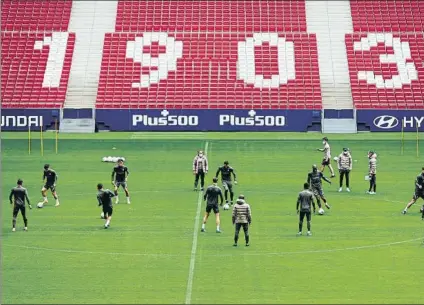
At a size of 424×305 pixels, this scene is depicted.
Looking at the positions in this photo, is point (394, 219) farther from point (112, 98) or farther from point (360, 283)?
point (112, 98)

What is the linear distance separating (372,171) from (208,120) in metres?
31.2

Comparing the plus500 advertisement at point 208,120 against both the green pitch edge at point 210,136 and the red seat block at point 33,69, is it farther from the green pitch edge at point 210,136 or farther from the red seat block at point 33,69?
the red seat block at point 33,69

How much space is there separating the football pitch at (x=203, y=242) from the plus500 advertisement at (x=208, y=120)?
14.7 meters

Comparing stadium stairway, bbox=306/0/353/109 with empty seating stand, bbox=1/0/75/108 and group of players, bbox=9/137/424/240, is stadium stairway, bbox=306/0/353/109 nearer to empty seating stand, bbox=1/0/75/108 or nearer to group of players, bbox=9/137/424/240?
empty seating stand, bbox=1/0/75/108

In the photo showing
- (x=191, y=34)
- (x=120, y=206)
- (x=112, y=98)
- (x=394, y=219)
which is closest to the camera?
(x=394, y=219)

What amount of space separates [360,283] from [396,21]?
2543 inches

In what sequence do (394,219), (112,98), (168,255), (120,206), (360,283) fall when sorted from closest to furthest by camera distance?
(360,283) < (168,255) < (394,219) < (120,206) < (112,98)

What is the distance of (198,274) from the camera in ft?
106

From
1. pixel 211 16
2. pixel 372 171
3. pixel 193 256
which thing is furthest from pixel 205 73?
pixel 193 256

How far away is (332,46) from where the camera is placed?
9000 cm

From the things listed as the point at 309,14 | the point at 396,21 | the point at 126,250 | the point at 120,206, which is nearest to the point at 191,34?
the point at 309,14

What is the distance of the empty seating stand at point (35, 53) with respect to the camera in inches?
3307

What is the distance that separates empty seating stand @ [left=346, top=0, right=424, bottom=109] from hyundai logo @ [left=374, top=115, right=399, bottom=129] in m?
3.99

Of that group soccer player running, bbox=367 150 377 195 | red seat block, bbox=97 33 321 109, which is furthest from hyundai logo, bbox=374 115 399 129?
soccer player running, bbox=367 150 377 195
